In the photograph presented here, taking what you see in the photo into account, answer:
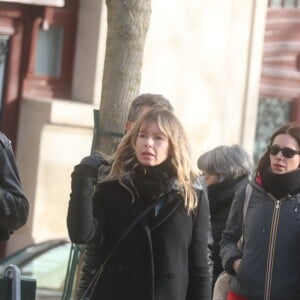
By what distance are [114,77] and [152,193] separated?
2013 millimetres

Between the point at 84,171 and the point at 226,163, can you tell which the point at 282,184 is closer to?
the point at 226,163

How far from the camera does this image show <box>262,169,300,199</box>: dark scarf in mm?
6176

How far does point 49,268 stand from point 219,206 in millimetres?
2195

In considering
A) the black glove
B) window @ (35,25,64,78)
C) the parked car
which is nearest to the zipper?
the black glove

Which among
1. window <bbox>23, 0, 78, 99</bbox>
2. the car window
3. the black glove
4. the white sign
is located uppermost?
the white sign

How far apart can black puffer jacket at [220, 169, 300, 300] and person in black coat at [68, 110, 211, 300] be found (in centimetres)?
81

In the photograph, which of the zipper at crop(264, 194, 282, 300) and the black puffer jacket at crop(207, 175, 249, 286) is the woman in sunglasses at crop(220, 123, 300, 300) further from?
the black puffer jacket at crop(207, 175, 249, 286)

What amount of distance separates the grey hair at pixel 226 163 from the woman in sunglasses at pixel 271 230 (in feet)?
2.09

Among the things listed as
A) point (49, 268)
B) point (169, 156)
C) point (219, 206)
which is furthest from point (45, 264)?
point (169, 156)

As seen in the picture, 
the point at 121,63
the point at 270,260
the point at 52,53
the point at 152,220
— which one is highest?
the point at 52,53

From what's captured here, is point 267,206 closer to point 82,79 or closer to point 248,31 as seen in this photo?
point 82,79

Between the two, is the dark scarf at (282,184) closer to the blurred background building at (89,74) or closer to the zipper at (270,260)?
the zipper at (270,260)

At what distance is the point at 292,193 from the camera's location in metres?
6.20

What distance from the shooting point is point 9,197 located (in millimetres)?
5023
